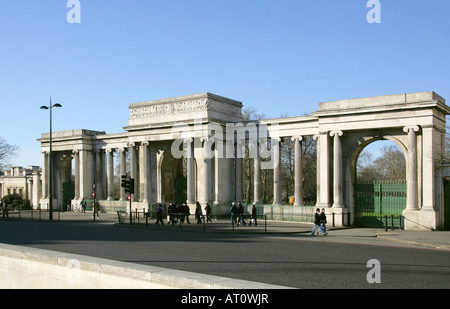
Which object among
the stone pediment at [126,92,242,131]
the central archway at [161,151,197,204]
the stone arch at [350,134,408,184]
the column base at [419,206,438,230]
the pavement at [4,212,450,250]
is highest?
the stone pediment at [126,92,242,131]

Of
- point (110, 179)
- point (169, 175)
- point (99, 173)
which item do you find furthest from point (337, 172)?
point (99, 173)

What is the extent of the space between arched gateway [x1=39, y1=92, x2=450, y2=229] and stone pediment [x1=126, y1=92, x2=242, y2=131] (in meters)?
0.08

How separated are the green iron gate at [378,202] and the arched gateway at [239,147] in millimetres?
498

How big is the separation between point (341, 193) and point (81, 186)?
28063mm

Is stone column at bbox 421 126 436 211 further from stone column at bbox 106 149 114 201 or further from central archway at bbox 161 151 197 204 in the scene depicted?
stone column at bbox 106 149 114 201

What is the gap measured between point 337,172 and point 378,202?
10.5ft

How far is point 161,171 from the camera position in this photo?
4241 cm

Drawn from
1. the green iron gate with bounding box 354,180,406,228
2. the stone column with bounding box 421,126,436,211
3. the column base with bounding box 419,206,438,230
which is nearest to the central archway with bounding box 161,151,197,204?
the green iron gate with bounding box 354,180,406,228

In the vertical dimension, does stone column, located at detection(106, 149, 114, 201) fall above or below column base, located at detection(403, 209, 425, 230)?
above

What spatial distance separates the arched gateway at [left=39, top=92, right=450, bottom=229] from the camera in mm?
28328

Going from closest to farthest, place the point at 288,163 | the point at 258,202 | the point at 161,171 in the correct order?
the point at 258,202, the point at 161,171, the point at 288,163

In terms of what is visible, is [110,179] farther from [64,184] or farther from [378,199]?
[378,199]
